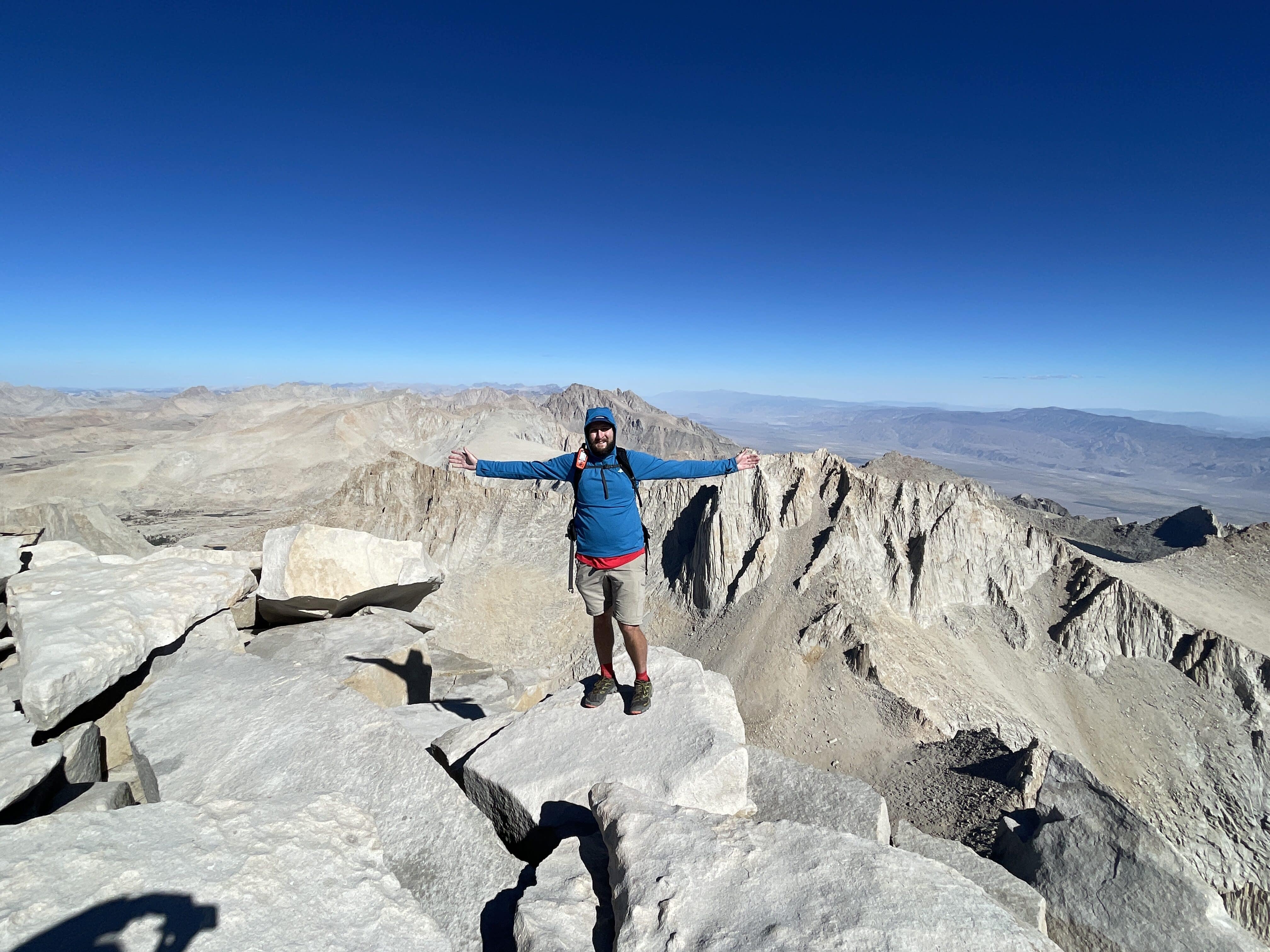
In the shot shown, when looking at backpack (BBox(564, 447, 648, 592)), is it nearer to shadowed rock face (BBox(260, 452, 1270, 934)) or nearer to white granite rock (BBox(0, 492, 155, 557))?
shadowed rock face (BBox(260, 452, 1270, 934))

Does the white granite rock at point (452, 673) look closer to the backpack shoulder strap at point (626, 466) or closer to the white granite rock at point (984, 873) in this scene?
the backpack shoulder strap at point (626, 466)

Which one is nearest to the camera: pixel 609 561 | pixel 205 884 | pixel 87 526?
pixel 205 884

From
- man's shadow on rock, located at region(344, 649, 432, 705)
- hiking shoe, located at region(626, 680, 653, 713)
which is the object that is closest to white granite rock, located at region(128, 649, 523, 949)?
hiking shoe, located at region(626, 680, 653, 713)

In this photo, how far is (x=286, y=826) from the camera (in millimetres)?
3900

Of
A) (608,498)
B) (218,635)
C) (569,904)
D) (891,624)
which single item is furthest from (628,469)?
(891,624)

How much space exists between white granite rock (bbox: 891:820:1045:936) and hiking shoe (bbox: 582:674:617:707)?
129 inches

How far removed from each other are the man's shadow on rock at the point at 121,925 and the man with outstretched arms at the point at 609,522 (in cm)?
337

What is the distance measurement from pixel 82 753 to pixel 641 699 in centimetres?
575

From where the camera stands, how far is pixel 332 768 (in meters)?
4.98

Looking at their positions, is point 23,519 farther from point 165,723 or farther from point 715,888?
point 715,888

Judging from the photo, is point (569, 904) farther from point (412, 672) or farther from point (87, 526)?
point (87, 526)

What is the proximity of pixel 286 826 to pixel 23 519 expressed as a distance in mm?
19187

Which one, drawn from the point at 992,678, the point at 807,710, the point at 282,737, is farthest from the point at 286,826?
the point at 992,678

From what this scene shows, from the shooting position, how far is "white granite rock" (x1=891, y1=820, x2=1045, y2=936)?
497 centimetres
